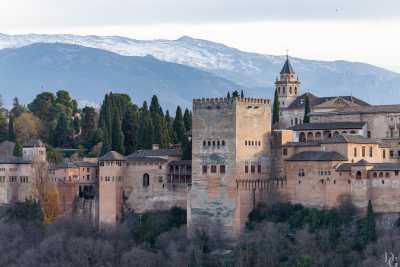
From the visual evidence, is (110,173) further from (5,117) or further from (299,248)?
(5,117)

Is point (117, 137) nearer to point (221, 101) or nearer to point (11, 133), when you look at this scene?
point (11, 133)

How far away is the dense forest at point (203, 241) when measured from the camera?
56000 millimetres

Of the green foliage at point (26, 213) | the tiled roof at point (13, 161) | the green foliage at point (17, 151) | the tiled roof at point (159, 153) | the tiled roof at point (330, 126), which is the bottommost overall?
the green foliage at point (26, 213)

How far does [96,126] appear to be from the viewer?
272 feet

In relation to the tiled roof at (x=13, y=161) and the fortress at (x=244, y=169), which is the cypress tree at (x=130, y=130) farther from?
the tiled roof at (x=13, y=161)

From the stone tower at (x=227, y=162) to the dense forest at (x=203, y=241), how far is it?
653 millimetres

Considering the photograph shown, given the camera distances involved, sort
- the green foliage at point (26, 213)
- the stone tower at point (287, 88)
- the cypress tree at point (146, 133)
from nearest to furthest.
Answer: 1. the green foliage at point (26, 213)
2. the cypress tree at point (146, 133)
3. the stone tower at point (287, 88)

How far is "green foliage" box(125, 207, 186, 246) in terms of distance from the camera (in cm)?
6256

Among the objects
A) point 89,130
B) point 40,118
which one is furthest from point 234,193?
point 40,118

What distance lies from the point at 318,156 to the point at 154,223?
8.76 meters

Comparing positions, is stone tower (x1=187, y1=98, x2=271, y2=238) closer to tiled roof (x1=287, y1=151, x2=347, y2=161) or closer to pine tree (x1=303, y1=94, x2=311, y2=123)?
tiled roof (x1=287, y1=151, x2=347, y2=161)

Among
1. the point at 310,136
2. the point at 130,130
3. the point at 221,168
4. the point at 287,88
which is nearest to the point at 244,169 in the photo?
the point at 221,168

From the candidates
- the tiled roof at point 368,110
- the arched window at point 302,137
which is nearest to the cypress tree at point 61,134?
the tiled roof at point 368,110

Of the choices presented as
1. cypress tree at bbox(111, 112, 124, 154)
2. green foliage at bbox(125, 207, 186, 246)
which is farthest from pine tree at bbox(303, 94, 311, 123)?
green foliage at bbox(125, 207, 186, 246)
